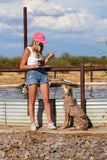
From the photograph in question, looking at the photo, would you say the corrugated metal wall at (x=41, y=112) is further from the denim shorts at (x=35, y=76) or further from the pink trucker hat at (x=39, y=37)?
the pink trucker hat at (x=39, y=37)

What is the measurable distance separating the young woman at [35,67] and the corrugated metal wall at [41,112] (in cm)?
42

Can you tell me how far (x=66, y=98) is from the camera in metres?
6.58

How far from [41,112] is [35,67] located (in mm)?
1224

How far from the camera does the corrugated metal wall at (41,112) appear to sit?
688cm

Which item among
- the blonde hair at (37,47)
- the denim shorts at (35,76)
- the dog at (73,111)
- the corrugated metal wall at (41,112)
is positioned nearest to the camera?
the blonde hair at (37,47)

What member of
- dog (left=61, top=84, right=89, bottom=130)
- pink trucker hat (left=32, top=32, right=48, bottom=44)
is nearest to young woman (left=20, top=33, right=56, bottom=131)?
pink trucker hat (left=32, top=32, right=48, bottom=44)

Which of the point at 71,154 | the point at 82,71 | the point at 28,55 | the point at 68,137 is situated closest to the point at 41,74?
the point at 28,55

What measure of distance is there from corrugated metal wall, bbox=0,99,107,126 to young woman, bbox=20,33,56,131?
416mm

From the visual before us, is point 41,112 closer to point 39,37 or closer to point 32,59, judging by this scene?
point 32,59

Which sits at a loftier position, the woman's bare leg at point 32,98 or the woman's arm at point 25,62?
the woman's arm at point 25,62

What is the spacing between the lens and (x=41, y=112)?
692 centimetres

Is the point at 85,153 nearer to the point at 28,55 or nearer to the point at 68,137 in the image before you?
the point at 68,137

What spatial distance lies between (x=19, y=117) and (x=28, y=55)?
1.54 meters

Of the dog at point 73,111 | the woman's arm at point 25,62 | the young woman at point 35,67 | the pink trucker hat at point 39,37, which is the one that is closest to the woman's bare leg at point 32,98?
the young woman at point 35,67
